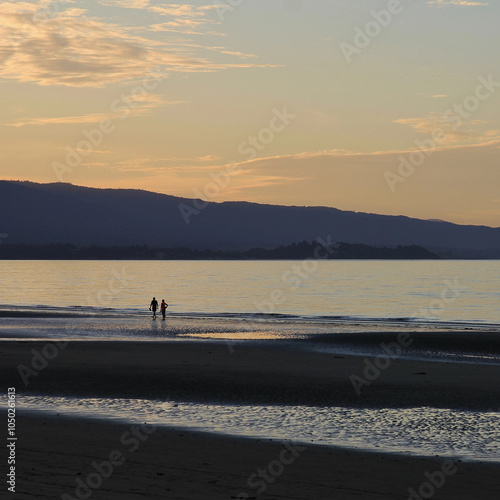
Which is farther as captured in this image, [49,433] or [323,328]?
[323,328]

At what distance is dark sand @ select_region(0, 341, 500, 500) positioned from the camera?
13258 millimetres

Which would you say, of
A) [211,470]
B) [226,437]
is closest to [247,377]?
[226,437]

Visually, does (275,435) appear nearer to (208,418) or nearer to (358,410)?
(208,418)

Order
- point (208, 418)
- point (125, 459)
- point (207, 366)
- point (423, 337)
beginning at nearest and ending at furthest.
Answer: point (125, 459) → point (208, 418) → point (207, 366) → point (423, 337)

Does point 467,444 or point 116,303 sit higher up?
point 467,444

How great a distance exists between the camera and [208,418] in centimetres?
2045

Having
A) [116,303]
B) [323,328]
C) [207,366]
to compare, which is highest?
[207,366]

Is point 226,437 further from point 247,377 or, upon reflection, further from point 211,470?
point 247,377

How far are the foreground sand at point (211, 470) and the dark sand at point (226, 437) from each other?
0.07 ft

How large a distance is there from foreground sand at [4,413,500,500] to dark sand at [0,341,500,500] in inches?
0.8

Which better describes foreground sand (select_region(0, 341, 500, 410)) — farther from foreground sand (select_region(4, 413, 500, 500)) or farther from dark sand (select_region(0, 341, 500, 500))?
foreground sand (select_region(4, 413, 500, 500))

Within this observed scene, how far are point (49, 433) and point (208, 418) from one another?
15.3 feet

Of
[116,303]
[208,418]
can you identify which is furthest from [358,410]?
[116,303]

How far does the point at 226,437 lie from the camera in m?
17.8
